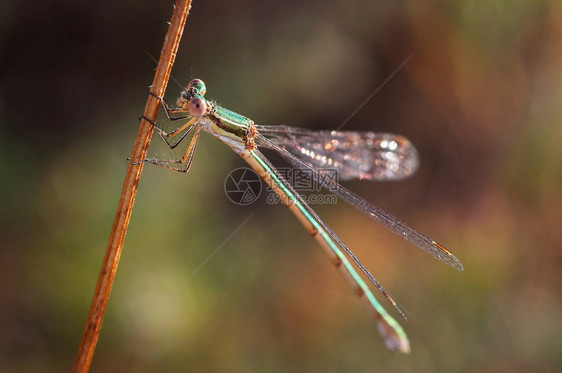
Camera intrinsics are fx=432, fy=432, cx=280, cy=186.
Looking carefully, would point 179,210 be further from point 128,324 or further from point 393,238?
point 393,238

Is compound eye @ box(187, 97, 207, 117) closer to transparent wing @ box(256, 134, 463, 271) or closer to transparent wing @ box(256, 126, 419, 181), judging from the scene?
transparent wing @ box(256, 134, 463, 271)

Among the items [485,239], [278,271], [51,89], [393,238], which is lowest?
[485,239]

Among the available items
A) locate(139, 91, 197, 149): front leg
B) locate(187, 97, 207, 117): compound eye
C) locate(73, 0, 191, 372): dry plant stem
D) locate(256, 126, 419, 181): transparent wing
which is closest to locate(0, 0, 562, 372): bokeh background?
locate(256, 126, 419, 181): transparent wing

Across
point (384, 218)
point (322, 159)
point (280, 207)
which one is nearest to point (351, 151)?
point (322, 159)

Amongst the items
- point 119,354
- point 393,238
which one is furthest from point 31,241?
point 393,238

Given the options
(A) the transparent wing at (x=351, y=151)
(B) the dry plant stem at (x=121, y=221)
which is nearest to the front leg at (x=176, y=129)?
(B) the dry plant stem at (x=121, y=221)

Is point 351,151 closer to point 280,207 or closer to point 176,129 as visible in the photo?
point 280,207

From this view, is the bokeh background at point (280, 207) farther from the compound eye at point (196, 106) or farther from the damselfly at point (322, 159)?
the compound eye at point (196, 106)
